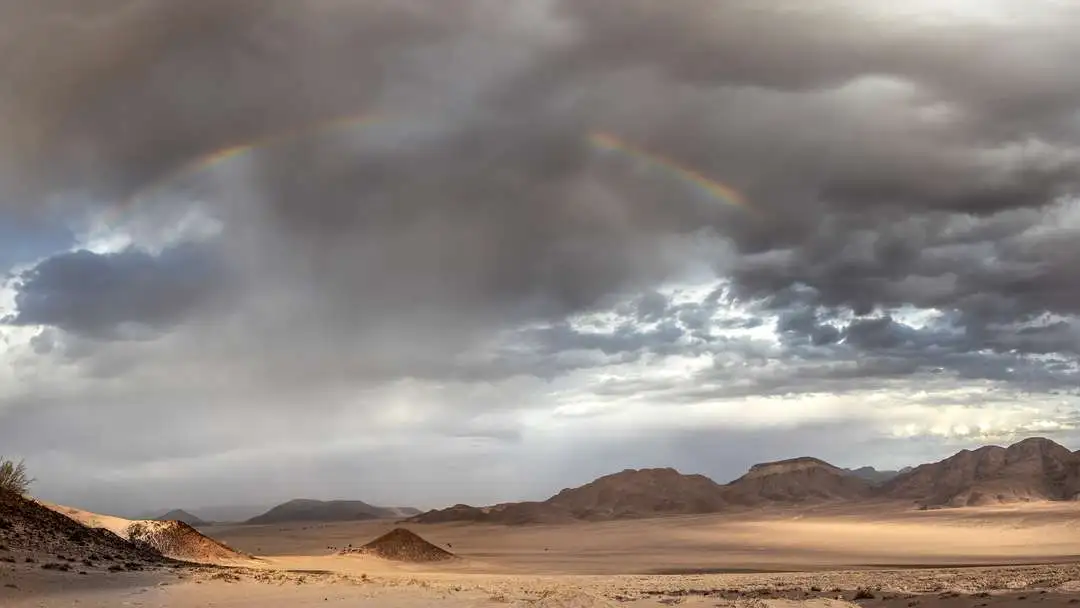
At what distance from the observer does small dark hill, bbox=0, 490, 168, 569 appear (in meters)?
31.5

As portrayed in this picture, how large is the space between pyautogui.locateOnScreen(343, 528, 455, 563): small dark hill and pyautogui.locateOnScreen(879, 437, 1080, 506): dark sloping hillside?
109 metres

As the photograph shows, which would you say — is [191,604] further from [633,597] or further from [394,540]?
[394,540]

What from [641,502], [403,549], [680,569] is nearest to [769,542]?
[680,569]

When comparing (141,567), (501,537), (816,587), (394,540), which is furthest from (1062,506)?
(141,567)

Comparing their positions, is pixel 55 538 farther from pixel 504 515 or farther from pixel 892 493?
pixel 892 493

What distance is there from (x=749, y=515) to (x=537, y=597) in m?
143

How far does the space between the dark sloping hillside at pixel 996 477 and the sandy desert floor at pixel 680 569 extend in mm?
13694

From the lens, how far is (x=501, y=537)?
132875 mm

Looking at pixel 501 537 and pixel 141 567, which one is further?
pixel 501 537

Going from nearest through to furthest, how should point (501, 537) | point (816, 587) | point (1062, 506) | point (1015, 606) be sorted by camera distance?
point (1015, 606) → point (816, 587) → point (1062, 506) → point (501, 537)

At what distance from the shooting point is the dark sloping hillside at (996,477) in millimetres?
148250

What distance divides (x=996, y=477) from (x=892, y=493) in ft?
80.7

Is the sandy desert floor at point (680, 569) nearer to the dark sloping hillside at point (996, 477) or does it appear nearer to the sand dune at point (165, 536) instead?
the sand dune at point (165, 536)

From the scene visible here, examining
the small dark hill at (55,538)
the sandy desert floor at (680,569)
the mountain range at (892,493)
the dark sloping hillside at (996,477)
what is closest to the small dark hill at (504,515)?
the mountain range at (892,493)
